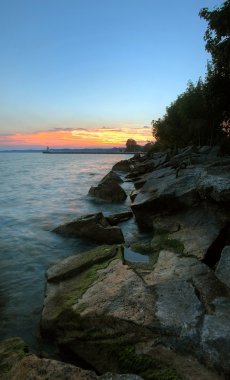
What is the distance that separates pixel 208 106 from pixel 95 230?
2695 centimetres

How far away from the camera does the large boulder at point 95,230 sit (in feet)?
41.8

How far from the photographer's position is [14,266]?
1088 centimetres

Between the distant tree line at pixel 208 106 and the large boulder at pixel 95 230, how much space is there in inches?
578

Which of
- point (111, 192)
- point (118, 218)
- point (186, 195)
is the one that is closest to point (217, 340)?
point (186, 195)

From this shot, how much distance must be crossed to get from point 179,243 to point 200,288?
3.77 m

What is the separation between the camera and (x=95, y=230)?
12938 mm

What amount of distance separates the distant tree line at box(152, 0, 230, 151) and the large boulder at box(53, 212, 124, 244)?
14.7m

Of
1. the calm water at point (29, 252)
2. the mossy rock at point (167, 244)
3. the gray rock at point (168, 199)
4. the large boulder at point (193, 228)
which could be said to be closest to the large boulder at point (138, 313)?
the calm water at point (29, 252)

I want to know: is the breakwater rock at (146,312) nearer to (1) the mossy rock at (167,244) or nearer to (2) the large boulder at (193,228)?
(2) the large boulder at (193,228)

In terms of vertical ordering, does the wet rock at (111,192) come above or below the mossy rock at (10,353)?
below

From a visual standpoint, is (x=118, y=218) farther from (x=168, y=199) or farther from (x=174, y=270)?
(x=174, y=270)

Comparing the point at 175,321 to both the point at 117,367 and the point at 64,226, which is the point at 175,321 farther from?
the point at 64,226

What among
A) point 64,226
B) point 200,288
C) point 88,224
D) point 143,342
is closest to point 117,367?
point 143,342

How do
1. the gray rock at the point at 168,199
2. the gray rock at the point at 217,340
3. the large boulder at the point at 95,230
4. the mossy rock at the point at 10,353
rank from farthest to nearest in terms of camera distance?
1. the large boulder at the point at 95,230
2. the gray rock at the point at 168,199
3. the mossy rock at the point at 10,353
4. the gray rock at the point at 217,340
